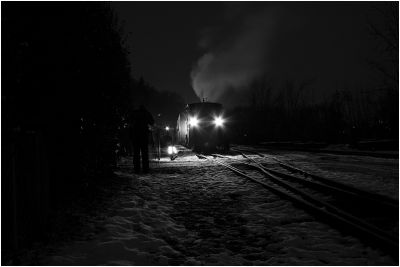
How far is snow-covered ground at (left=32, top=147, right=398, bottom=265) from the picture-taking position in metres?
4.15

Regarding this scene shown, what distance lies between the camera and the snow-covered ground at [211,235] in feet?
13.6

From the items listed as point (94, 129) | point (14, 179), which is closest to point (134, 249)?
point (14, 179)

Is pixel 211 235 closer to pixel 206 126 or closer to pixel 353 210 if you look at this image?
pixel 353 210

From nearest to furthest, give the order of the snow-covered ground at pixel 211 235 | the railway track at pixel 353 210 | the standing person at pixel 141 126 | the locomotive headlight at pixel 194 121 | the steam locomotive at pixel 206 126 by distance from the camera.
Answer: the snow-covered ground at pixel 211 235
the railway track at pixel 353 210
the standing person at pixel 141 126
the steam locomotive at pixel 206 126
the locomotive headlight at pixel 194 121

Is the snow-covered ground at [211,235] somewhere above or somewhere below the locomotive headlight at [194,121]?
below

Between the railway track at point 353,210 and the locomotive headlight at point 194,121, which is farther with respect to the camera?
the locomotive headlight at point 194,121

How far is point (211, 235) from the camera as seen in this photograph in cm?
518

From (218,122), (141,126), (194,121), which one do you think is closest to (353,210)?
(141,126)

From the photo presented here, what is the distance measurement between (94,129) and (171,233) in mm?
3611

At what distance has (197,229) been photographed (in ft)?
A: 18.1

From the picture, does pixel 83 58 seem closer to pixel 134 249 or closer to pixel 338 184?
pixel 134 249

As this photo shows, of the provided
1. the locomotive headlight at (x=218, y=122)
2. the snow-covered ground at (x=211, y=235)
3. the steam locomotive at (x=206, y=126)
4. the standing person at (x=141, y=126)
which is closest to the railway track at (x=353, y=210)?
the snow-covered ground at (x=211, y=235)

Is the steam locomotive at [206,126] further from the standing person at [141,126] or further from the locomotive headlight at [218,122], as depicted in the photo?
the standing person at [141,126]

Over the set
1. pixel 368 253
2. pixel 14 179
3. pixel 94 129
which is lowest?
pixel 368 253
